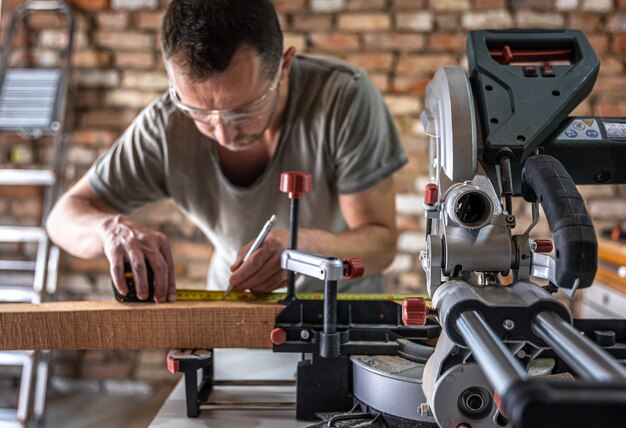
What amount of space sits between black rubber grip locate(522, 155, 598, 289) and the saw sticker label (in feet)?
0.70

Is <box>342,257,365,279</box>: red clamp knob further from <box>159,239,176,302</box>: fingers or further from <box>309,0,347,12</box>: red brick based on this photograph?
<box>309,0,347,12</box>: red brick

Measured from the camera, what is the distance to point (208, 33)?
1.37m

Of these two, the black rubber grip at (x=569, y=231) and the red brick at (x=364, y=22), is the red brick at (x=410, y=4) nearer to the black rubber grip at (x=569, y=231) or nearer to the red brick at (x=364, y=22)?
the red brick at (x=364, y=22)

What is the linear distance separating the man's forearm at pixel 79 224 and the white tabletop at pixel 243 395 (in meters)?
0.42

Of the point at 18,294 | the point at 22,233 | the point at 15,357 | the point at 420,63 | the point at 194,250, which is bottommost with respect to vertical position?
the point at 15,357

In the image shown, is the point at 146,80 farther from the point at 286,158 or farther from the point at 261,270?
the point at 261,270

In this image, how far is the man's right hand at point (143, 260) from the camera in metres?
1.29

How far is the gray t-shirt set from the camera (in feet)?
5.91

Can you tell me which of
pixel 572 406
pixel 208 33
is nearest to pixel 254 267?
pixel 208 33

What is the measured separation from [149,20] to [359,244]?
1.93 meters

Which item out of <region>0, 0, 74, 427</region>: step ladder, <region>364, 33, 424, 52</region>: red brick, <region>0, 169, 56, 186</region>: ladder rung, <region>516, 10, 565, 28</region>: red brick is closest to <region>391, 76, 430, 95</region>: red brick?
<region>364, 33, 424, 52</region>: red brick

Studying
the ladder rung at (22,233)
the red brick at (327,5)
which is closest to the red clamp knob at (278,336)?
the ladder rung at (22,233)

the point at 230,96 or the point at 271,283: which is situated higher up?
the point at 230,96

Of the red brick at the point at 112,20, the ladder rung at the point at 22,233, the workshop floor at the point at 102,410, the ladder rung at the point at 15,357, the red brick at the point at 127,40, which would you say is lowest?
the workshop floor at the point at 102,410
